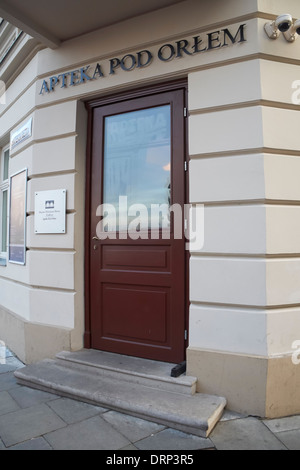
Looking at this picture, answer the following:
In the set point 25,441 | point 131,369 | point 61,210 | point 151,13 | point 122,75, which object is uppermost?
point 151,13

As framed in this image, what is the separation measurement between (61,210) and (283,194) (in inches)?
95.3

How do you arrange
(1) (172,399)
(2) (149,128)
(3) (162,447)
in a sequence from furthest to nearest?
(2) (149,128) → (1) (172,399) → (3) (162,447)

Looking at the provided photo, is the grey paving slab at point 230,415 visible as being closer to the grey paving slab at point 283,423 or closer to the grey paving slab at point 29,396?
the grey paving slab at point 283,423

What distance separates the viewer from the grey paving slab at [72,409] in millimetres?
2791

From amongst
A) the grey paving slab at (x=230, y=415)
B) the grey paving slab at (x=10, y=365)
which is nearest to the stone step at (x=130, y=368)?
the grey paving slab at (x=230, y=415)

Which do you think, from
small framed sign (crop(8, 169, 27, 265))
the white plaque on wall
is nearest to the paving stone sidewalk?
the white plaque on wall

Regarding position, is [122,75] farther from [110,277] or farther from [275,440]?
[275,440]

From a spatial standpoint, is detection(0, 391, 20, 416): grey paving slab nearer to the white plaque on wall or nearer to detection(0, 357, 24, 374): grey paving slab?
detection(0, 357, 24, 374): grey paving slab

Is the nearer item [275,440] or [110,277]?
[275,440]

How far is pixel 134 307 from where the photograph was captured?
12.1 ft

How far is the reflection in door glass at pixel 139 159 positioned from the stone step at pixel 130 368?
4.71ft

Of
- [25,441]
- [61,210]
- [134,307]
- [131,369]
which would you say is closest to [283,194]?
[134,307]

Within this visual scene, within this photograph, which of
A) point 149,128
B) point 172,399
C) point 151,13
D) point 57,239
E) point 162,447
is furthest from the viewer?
point 57,239

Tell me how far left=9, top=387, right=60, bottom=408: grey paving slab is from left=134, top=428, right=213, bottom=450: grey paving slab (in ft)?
3.67
